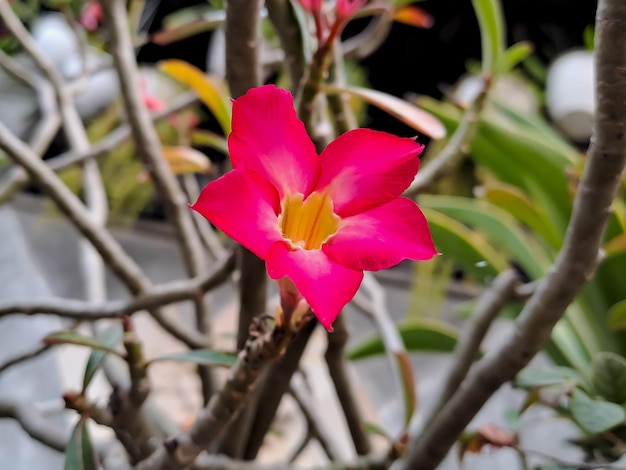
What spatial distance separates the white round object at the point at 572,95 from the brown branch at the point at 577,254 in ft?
3.66

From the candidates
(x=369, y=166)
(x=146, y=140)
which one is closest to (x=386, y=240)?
(x=369, y=166)

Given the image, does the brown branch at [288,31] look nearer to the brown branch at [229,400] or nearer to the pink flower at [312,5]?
the pink flower at [312,5]

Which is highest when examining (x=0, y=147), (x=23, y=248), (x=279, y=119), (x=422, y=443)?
(x=279, y=119)

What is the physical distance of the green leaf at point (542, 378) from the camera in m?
0.36

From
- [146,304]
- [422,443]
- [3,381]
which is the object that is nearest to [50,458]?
[3,381]

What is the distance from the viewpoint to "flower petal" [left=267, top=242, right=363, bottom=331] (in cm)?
17

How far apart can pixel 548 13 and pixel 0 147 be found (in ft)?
4.96

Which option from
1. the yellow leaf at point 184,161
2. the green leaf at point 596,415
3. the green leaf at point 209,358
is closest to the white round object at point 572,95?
the yellow leaf at point 184,161

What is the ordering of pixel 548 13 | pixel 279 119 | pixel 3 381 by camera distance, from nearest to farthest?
pixel 279 119
pixel 3 381
pixel 548 13

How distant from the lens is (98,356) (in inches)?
13.0

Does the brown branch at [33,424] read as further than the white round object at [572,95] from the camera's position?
No

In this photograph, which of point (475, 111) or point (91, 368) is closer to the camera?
point (91, 368)

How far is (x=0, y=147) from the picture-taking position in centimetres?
45

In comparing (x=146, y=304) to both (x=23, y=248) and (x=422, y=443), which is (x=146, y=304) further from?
(x=23, y=248)
